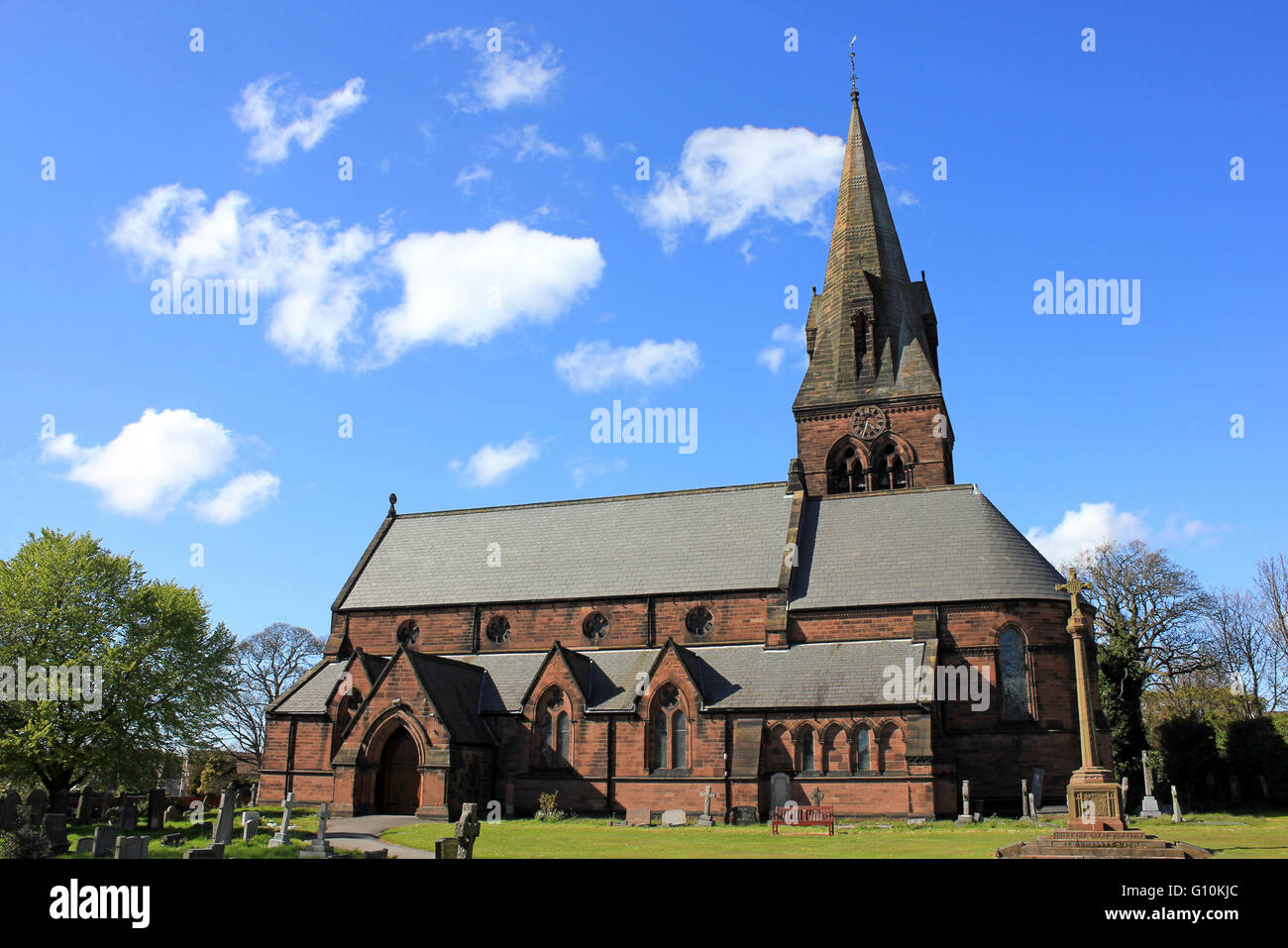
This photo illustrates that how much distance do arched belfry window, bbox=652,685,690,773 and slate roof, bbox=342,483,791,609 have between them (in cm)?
517

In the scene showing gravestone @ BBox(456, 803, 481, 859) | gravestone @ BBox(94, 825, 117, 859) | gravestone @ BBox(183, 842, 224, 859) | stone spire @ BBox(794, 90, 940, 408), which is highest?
stone spire @ BBox(794, 90, 940, 408)

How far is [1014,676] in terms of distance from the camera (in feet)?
107

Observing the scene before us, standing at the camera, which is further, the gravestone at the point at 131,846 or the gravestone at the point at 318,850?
the gravestone at the point at 318,850

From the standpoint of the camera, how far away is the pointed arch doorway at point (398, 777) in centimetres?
3354

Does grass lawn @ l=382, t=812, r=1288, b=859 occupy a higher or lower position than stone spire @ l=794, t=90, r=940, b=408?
lower

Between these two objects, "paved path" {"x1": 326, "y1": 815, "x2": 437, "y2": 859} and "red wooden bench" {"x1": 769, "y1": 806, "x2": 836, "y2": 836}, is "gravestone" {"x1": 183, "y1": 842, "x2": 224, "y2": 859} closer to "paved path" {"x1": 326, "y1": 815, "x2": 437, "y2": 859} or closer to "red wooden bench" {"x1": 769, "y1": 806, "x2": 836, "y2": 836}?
"paved path" {"x1": 326, "y1": 815, "x2": 437, "y2": 859}

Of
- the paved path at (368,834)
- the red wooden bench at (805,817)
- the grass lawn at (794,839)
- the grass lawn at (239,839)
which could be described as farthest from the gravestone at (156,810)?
the red wooden bench at (805,817)

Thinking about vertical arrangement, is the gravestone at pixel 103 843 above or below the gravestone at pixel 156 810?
above

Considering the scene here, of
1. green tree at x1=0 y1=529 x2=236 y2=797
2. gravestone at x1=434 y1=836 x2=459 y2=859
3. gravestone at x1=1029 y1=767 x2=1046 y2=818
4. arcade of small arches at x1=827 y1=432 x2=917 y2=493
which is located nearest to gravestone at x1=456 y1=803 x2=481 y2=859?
gravestone at x1=434 y1=836 x2=459 y2=859

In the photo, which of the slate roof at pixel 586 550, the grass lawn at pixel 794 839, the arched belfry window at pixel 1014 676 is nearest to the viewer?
the grass lawn at pixel 794 839

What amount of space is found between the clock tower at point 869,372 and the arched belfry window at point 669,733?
11.8 metres

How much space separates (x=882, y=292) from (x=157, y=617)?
37.1 meters

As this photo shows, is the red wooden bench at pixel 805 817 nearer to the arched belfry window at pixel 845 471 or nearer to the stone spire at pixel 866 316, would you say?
the arched belfry window at pixel 845 471

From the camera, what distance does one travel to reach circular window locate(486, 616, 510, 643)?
4009 cm
